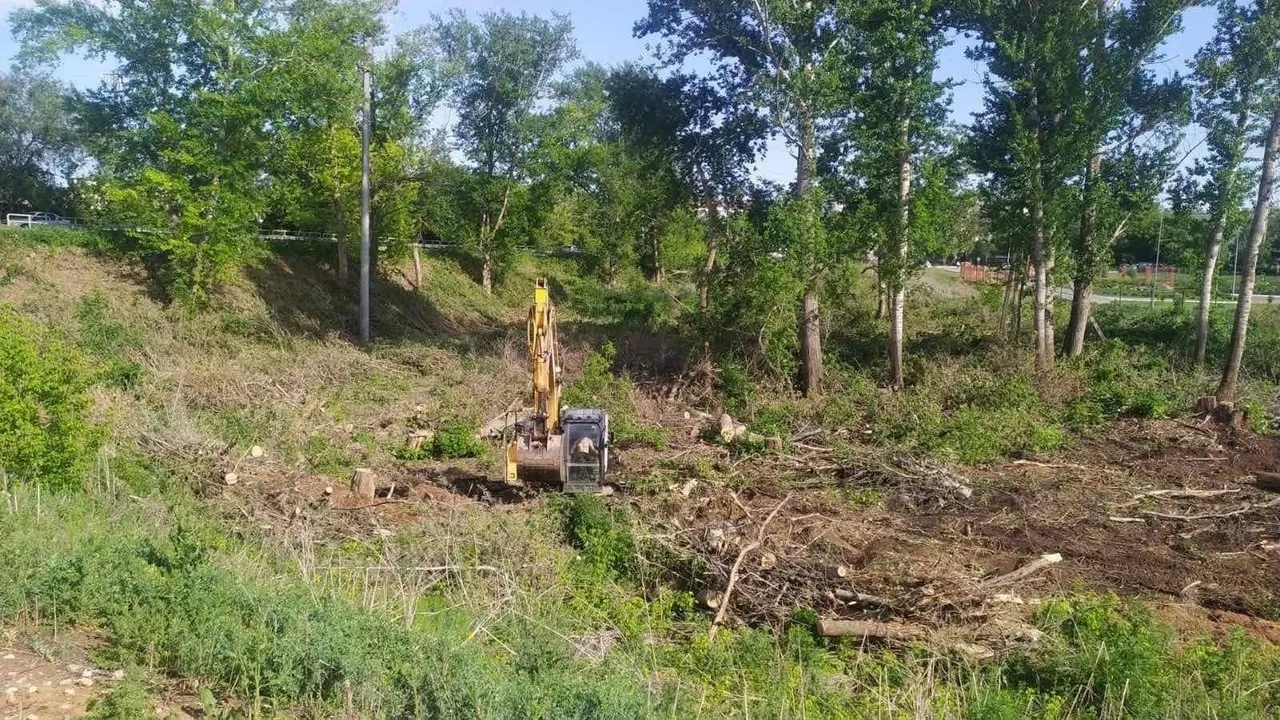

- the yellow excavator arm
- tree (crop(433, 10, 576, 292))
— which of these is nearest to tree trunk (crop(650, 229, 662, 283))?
tree (crop(433, 10, 576, 292))

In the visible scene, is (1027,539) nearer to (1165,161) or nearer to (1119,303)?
(1165,161)

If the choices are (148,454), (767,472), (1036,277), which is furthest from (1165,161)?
(148,454)

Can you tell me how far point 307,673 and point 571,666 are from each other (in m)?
1.95

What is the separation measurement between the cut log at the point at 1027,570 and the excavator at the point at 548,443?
5697 millimetres

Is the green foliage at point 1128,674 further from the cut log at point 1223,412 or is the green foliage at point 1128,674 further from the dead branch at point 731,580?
the cut log at point 1223,412

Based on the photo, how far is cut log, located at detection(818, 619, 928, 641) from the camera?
29.1 ft

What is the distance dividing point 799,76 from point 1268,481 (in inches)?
455

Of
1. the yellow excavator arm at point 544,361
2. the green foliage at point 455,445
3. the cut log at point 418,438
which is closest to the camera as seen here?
the yellow excavator arm at point 544,361

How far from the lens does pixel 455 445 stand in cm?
1636

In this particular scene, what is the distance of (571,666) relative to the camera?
7219 millimetres

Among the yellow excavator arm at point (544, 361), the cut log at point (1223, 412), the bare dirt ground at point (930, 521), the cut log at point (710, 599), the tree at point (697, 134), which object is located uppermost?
the tree at point (697, 134)

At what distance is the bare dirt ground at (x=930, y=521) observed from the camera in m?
9.55

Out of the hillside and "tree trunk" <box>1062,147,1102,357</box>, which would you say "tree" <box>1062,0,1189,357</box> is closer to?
"tree trunk" <box>1062,147,1102,357</box>

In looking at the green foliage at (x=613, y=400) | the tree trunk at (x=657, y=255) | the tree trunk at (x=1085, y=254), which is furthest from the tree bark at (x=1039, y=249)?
the tree trunk at (x=657, y=255)
